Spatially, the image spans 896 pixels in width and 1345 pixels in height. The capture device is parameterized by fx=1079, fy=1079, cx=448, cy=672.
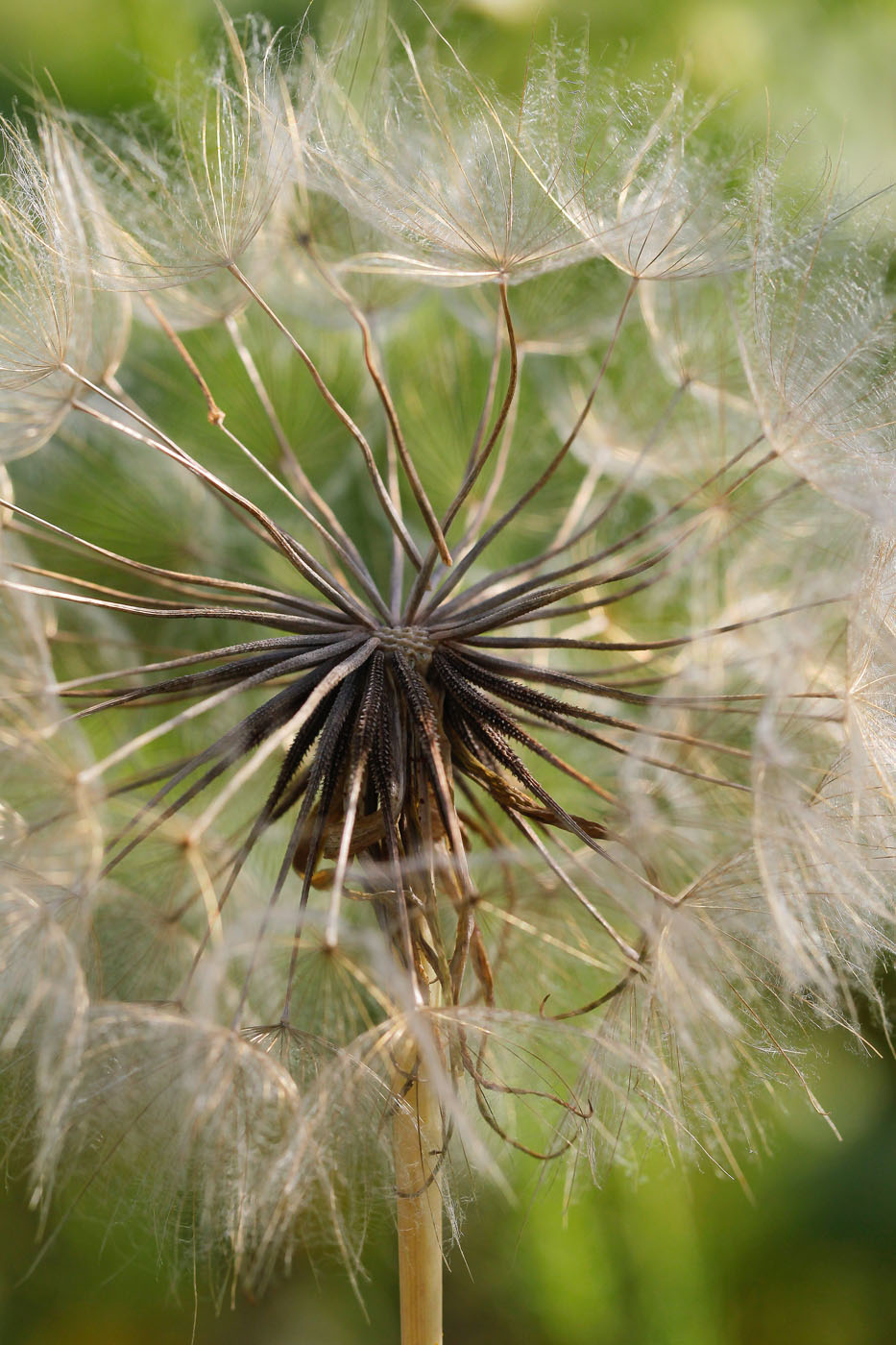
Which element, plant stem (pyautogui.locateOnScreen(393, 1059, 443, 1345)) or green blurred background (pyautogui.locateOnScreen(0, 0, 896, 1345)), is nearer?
plant stem (pyautogui.locateOnScreen(393, 1059, 443, 1345))

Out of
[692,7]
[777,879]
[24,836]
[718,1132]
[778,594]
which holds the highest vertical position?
[692,7]

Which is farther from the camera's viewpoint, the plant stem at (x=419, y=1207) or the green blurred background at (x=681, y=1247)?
the green blurred background at (x=681, y=1247)

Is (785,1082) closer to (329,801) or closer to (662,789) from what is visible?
(662,789)

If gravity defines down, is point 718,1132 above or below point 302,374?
below

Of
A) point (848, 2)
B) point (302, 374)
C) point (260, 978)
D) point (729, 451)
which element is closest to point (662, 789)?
point (260, 978)

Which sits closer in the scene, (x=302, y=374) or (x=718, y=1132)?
(x=718, y=1132)
